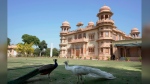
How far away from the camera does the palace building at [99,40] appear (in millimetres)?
26531

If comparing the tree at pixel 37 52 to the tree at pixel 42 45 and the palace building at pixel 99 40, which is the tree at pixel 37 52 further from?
the palace building at pixel 99 40

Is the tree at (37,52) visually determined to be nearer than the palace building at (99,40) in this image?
No

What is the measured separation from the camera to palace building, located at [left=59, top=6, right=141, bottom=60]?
26531 mm

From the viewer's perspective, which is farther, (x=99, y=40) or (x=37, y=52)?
(x=37, y=52)

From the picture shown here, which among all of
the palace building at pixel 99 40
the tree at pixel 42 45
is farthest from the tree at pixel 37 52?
the palace building at pixel 99 40

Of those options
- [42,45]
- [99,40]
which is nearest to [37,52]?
[42,45]

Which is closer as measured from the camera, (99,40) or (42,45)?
(99,40)

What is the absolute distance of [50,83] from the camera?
12.4 feet

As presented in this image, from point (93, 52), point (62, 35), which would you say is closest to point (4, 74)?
point (93, 52)

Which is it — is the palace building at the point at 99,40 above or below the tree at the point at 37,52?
above

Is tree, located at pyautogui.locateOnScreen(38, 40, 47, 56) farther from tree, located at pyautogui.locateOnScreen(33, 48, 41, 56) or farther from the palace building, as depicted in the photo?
the palace building

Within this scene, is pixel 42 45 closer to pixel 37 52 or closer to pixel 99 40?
pixel 37 52

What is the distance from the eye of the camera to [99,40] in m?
28.1

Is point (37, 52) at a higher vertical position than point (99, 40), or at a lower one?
lower
